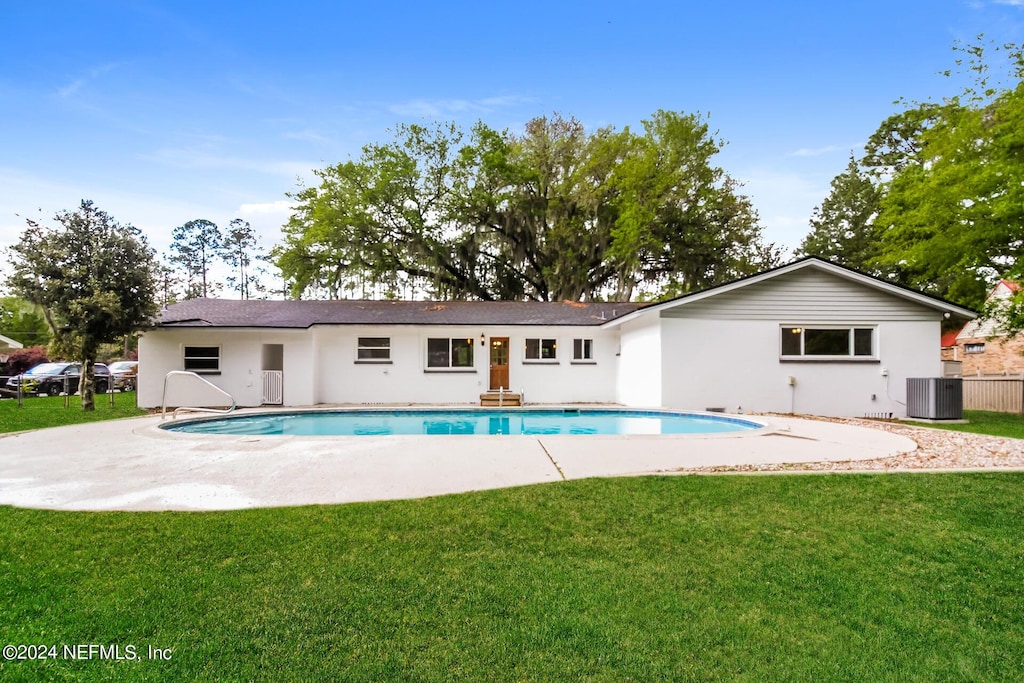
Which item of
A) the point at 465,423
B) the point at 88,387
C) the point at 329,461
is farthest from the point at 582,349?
the point at 88,387

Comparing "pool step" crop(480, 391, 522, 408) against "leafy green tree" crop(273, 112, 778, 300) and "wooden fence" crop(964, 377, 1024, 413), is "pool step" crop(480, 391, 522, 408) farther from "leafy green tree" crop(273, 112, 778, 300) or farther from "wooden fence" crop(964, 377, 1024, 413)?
"wooden fence" crop(964, 377, 1024, 413)

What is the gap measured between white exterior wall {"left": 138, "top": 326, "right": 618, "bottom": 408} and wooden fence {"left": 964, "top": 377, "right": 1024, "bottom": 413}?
38.1ft

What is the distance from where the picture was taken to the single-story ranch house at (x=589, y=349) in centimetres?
1416

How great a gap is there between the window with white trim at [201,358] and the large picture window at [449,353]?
6821 mm

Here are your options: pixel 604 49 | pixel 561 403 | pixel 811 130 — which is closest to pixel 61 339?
pixel 561 403

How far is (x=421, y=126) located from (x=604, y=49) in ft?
49.4

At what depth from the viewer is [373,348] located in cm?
1741

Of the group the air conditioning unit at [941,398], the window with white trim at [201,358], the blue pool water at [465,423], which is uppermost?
the window with white trim at [201,358]

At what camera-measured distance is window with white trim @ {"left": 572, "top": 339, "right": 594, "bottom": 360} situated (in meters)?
17.8

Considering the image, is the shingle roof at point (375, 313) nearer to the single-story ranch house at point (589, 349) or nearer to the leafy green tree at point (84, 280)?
the single-story ranch house at point (589, 349)

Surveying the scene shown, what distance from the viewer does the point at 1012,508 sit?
476cm

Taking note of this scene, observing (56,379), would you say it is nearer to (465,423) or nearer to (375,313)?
(375,313)

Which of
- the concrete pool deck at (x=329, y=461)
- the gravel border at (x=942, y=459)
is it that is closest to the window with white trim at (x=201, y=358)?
the concrete pool deck at (x=329, y=461)

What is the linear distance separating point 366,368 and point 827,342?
46.1 ft
